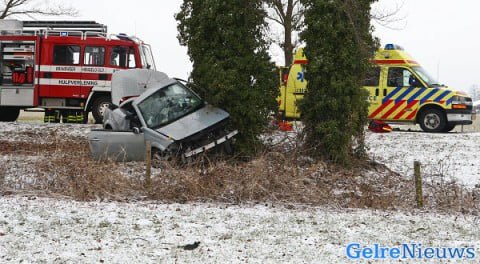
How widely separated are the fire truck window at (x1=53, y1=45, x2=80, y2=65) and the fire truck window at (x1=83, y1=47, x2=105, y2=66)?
320mm

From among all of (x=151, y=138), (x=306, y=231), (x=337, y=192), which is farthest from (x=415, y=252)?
(x=151, y=138)

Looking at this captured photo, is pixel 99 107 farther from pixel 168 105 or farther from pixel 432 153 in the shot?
pixel 432 153

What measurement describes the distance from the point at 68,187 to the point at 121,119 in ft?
11.3

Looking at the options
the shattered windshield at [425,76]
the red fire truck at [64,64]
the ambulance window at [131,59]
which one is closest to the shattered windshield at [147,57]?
the red fire truck at [64,64]

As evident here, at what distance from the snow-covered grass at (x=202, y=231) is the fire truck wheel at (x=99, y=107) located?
10086 mm

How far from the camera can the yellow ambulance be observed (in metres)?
18.0

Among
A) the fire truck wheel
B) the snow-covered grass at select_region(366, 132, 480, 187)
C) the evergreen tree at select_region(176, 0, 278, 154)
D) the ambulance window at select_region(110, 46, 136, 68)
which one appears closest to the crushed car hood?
the evergreen tree at select_region(176, 0, 278, 154)

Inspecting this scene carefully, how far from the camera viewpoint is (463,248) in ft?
22.4

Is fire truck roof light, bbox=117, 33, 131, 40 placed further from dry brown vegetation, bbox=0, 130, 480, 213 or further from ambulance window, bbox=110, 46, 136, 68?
dry brown vegetation, bbox=0, 130, 480, 213

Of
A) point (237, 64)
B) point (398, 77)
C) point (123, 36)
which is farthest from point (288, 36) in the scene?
point (237, 64)

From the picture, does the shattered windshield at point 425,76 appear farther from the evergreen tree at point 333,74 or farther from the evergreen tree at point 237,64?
the evergreen tree at point 237,64

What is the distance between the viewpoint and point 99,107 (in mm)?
18688

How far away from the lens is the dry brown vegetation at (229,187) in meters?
8.76

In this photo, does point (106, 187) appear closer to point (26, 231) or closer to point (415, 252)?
point (26, 231)
